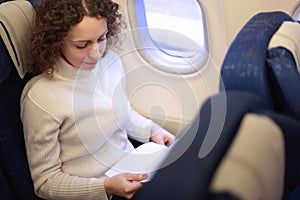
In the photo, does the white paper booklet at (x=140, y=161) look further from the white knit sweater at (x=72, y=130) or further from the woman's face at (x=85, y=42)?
the woman's face at (x=85, y=42)

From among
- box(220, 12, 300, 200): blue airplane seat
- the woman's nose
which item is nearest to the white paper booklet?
the woman's nose

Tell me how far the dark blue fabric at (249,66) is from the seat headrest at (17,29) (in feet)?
1.94

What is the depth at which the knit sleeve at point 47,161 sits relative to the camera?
1.01 meters

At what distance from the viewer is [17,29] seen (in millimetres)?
1035

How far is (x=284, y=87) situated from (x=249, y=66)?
10 centimetres

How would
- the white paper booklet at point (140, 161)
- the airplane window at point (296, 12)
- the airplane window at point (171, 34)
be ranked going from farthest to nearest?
the airplane window at point (171, 34), the airplane window at point (296, 12), the white paper booklet at point (140, 161)

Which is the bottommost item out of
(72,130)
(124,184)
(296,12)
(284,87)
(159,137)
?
(159,137)

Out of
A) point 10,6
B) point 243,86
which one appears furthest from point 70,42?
point 243,86

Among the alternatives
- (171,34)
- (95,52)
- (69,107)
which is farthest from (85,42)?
(171,34)

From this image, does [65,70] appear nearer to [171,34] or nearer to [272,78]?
[272,78]

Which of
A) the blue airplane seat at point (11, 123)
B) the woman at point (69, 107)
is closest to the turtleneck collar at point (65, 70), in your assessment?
the woman at point (69, 107)

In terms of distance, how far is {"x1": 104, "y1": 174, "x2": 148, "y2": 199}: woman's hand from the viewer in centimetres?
103

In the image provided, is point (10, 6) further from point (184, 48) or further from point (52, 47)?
point (184, 48)

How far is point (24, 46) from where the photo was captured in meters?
1.06
